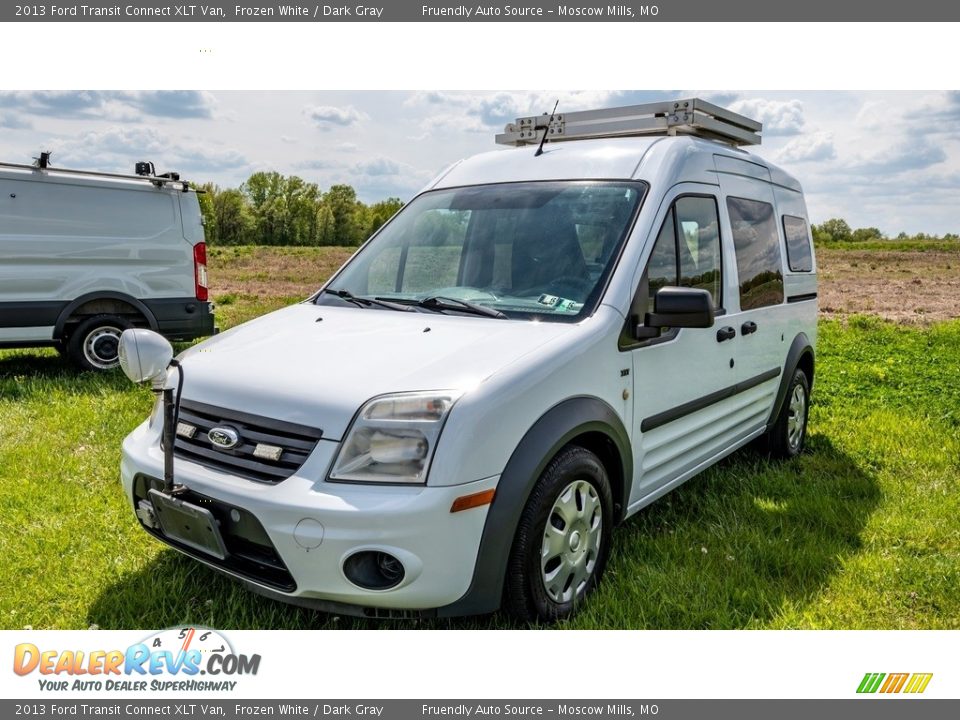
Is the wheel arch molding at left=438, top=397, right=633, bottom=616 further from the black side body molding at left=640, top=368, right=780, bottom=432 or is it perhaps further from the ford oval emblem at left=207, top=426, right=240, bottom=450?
the ford oval emblem at left=207, top=426, right=240, bottom=450

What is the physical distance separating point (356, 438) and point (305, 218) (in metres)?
46.4

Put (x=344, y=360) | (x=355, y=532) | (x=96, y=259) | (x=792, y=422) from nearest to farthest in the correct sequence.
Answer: (x=355, y=532), (x=344, y=360), (x=792, y=422), (x=96, y=259)

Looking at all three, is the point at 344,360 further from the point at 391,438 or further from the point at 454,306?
the point at 454,306

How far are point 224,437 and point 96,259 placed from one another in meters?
6.56

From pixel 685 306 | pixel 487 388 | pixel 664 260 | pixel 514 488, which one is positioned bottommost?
pixel 514 488

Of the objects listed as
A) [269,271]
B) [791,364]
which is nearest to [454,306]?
[791,364]

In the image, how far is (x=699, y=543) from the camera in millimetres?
3961

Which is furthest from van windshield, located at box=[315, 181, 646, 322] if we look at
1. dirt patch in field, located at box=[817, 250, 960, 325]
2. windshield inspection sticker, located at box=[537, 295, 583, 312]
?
dirt patch in field, located at box=[817, 250, 960, 325]

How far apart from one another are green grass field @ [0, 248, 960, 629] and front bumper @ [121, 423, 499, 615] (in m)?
0.53

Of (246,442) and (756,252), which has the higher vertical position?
(756,252)

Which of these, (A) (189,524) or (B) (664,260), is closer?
(A) (189,524)

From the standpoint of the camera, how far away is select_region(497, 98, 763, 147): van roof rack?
4.44 meters

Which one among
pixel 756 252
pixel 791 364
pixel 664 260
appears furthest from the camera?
pixel 791 364

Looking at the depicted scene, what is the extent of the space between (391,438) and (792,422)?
401cm
